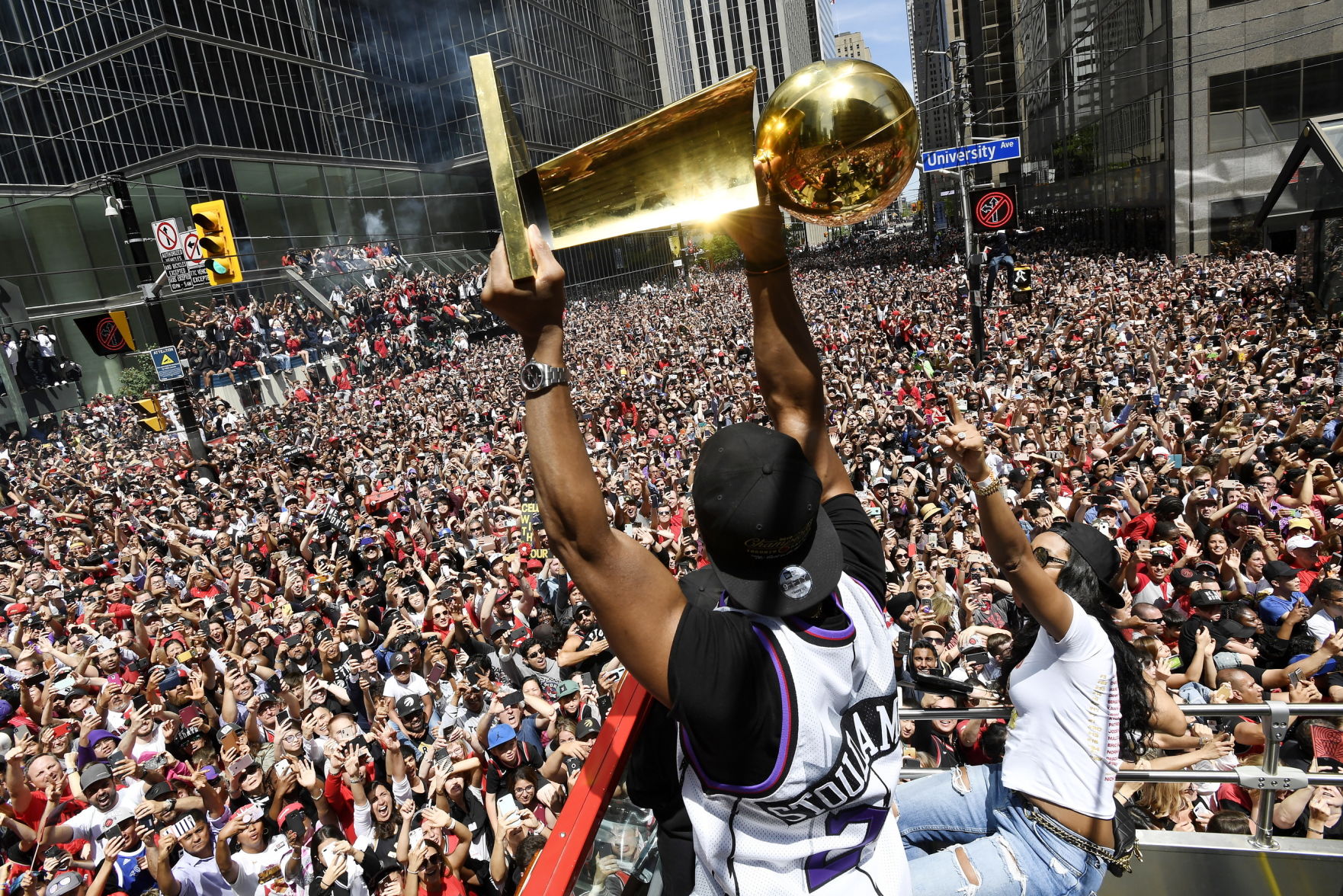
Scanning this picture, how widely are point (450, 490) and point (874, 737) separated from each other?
1142 cm

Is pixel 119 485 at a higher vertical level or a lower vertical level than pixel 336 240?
lower

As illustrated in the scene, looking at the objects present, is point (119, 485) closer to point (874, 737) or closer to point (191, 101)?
point (874, 737)

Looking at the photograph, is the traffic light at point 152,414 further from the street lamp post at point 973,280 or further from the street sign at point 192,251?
the street lamp post at point 973,280

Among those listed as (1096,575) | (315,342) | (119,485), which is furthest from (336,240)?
(1096,575)

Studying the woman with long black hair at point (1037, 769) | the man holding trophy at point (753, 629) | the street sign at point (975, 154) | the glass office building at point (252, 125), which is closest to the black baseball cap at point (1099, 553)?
the woman with long black hair at point (1037, 769)

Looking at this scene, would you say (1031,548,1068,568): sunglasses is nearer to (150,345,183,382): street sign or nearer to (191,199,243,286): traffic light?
(191,199,243,286): traffic light

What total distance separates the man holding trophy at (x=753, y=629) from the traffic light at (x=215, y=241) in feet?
42.6

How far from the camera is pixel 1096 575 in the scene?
251 centimetres

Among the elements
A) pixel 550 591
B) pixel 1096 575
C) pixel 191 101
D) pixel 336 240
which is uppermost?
pixel 191 101

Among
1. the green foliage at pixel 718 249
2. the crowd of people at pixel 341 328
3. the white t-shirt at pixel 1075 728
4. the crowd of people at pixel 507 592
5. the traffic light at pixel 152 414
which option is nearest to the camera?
Result: the white t-shirt at pixel 1075 728

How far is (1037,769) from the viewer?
86.8 inches

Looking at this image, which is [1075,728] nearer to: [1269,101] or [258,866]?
[258,866]

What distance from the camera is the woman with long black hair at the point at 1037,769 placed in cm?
208

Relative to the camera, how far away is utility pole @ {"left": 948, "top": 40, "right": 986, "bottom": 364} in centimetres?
1528
